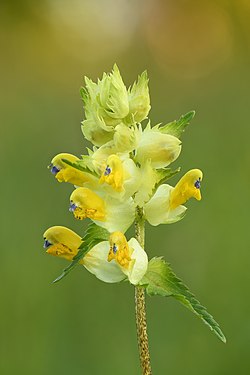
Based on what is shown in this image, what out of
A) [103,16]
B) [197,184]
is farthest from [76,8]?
[197,184]

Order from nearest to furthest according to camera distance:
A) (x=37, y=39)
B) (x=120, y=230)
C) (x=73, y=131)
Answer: (x=120, y=230), (x=73, y=131), (x=37, y=39)

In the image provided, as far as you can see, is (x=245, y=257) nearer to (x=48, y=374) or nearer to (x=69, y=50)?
(x=48, y=374)

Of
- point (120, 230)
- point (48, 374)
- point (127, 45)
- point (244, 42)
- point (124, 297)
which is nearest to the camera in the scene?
point (120, 230)

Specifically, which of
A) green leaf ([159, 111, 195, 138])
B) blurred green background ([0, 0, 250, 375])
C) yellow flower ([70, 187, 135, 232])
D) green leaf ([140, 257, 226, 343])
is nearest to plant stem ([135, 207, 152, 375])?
green leaf ([140, 257, 226, 343])

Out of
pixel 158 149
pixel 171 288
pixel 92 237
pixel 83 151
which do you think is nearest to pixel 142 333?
pixel 171 288

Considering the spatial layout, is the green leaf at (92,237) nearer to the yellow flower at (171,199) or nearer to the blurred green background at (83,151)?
the yellow flower at (171,199)

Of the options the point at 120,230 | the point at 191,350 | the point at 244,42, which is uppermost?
the point at 244,42

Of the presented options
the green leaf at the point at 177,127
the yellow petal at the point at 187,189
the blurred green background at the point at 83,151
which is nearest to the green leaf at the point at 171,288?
the yellow petal at the point at 187,189

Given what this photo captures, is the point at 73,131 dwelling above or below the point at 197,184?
above
